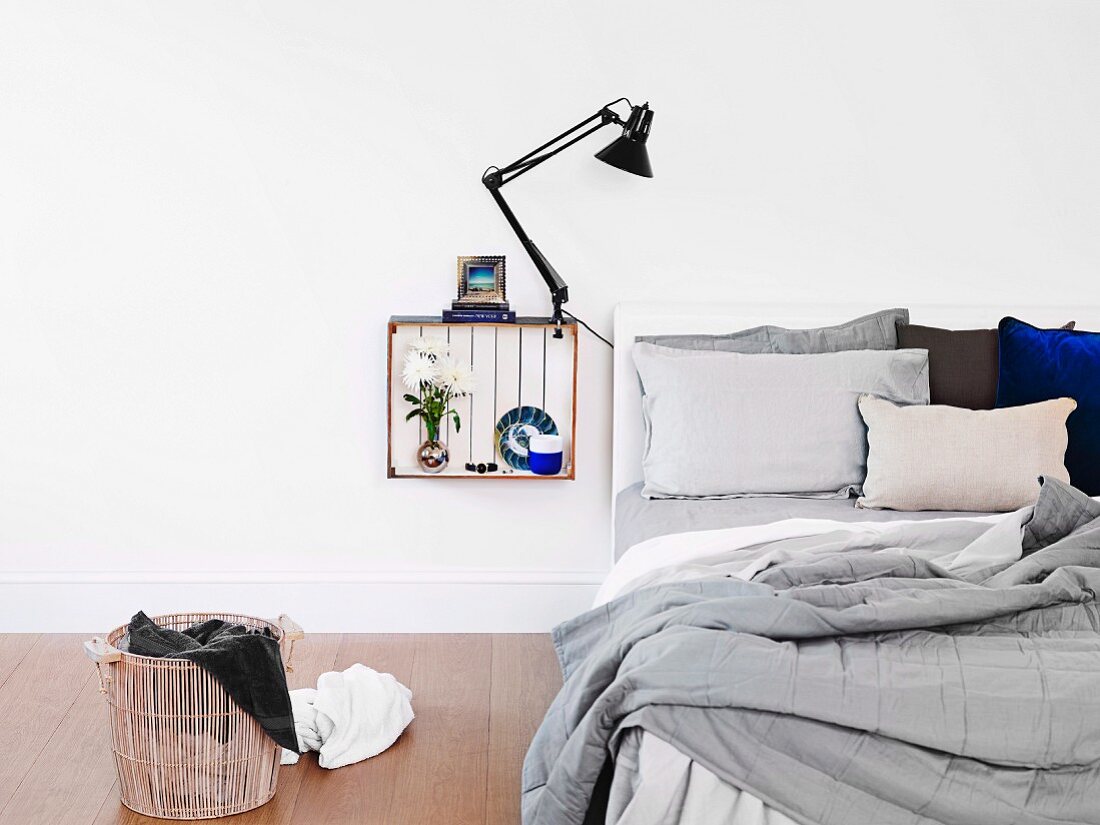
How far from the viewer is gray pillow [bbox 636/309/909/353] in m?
3.38

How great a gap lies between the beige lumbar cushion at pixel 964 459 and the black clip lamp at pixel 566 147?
3.19 feet

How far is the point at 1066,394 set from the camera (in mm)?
3201

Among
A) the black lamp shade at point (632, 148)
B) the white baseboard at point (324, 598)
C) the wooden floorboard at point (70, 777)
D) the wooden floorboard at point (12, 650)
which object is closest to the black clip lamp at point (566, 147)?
the black lamp shade at point (632, 148)

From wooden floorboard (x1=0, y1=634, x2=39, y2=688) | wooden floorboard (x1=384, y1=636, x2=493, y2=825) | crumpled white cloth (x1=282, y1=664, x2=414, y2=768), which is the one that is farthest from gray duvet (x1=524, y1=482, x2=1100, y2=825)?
wooden floorboard (x1=0, y1=634, x2=39, y2=688)

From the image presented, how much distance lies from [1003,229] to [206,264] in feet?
7.82

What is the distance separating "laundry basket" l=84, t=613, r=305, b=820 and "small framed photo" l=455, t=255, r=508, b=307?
1.43 meters

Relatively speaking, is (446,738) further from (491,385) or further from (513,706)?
(491,385)

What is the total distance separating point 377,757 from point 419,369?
1.11 m

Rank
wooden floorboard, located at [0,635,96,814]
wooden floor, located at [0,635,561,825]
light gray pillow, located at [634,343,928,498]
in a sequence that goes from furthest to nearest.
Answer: light gray pillow, located at [634,343,928,498], wooden floorboard, located at [0,635,96,814], wooden floor, located at [0,635,561,825]

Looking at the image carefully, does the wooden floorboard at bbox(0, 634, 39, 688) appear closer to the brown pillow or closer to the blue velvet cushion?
the brown pillow

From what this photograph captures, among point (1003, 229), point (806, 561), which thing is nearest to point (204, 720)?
point (806, 561)

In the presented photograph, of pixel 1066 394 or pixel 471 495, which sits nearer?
pixel 1066 394

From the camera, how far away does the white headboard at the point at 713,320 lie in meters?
3.48

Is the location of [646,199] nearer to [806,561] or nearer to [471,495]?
[471,495]
